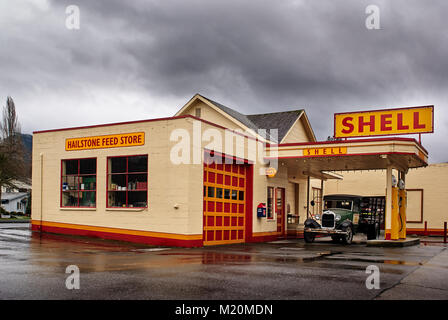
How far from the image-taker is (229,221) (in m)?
20.5

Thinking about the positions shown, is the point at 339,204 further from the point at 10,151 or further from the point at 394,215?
the point at 10,151

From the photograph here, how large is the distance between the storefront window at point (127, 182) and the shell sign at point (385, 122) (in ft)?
37.1

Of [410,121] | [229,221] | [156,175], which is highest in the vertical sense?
[410,121]

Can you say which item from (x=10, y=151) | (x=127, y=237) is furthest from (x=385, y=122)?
(x=10, y=151)

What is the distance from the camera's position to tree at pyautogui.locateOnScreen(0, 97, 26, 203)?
159 ft

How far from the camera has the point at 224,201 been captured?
65.7 feet

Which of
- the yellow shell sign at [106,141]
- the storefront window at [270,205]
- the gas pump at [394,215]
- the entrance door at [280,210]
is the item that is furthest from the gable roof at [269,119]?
the yellow shell sign at [106,141]

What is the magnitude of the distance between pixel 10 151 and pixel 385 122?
40.9 meters

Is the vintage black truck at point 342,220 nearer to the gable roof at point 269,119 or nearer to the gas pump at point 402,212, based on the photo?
the gas pump at point 402,212

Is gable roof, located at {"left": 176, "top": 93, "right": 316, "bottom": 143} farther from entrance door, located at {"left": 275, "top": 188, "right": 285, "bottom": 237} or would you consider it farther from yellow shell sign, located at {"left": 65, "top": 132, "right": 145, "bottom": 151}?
yellow shell sign, located at {"left": 65, "top": 132, "right": 145, "bottom": 151}

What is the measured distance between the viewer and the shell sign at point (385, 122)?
77.5 ft
